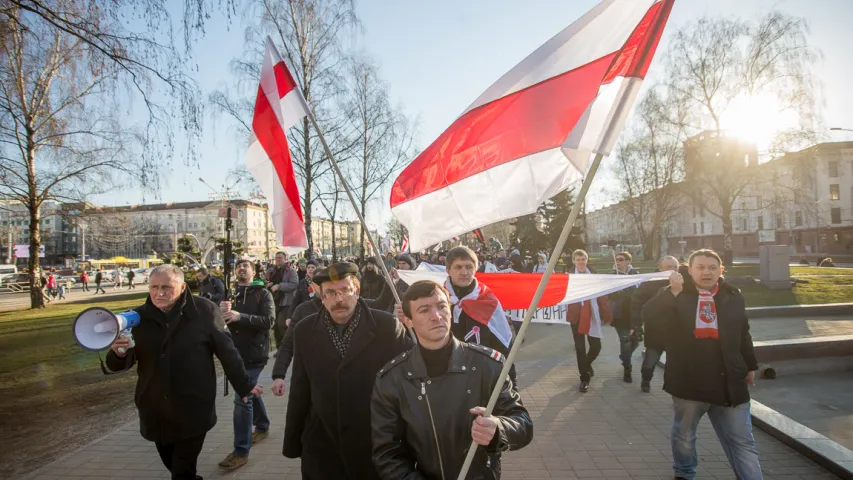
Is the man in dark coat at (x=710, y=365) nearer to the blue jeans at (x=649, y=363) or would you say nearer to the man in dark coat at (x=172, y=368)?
the blue jeans at (x=649, y=363)

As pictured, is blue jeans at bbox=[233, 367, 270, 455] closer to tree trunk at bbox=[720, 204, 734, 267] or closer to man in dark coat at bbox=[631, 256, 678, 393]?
man in dark coat at bbox=[631, 256, 678, 393]

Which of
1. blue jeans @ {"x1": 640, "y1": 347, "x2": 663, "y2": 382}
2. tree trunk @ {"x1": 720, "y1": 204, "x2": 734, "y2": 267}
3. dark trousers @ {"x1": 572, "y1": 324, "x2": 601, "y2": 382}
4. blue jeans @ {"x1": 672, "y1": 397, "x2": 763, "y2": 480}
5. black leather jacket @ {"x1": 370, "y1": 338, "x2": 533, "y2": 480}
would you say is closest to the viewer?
black leather jacket @ {"x1": 370, "y1": 338, "x2": 533, "y2": 480}

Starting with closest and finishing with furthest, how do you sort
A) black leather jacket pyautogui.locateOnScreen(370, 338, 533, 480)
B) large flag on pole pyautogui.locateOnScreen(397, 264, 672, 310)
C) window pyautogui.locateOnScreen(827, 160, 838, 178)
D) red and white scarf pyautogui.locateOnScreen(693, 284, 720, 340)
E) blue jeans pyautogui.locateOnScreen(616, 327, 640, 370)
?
black leather jacket pyautogui.locateOnScreen(370, 338, 533, 480) < red and white scarf pyautogui.locateOnScreen(693, 284, 720, 340) < large flag on pole pyautogui.locateOnScreen(397, 264, 672, 310) < blue jeans pyautogui.locateOnScreen(616, 327, 640, 370) < window pyautogui.locateOnScreen(827, 160, 838, 178)

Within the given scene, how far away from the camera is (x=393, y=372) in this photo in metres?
2.40

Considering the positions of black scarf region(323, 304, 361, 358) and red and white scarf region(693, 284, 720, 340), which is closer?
black scarf region(323, 304, 361, 358)

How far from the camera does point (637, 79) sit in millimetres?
2713

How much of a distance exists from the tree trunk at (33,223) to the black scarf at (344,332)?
21.0 meters

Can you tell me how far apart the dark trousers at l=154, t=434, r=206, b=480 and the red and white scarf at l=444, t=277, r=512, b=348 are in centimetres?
231

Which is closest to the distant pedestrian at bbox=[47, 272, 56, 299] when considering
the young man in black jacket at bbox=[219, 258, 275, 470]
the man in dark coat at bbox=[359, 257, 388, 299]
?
the man in dark coat at bbox=[359, 257, 388, 299]

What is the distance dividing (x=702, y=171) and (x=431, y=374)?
34.8 m

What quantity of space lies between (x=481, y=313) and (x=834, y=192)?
72.4m

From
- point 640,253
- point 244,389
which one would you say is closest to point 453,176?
point 244,389

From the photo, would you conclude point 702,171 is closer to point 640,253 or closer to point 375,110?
point 375,110

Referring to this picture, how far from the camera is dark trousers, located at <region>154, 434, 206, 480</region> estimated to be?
3479 mm
